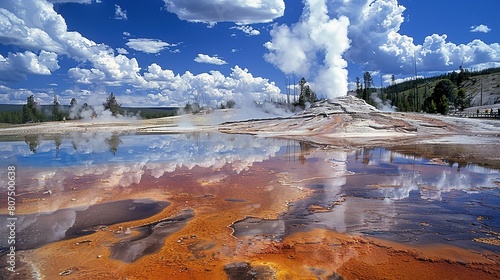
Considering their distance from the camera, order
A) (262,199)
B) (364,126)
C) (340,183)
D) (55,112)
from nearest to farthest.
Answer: (262,199)
(340,183)
(364,126)
(55,112)

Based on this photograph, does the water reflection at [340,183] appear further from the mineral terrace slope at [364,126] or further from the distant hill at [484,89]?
the distant hill at [484,89]

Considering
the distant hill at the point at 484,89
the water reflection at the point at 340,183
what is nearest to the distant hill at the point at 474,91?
the distant hill at the point at 484,89

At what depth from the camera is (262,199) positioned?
9.56m

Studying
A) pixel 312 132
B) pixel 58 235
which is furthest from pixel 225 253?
pixel 312 132

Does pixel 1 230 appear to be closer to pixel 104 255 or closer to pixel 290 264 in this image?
pixel 104 255

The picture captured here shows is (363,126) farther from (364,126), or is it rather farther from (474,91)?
(474,91)

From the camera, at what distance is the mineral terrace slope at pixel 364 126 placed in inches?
1212

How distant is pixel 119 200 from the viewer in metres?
9.60

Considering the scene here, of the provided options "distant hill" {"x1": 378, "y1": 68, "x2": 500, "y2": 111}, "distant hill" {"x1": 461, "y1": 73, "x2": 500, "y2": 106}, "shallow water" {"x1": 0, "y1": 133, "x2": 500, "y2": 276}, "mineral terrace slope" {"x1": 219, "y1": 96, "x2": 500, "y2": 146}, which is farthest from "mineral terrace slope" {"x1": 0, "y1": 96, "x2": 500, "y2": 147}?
"distant hill" {"x1": 461, "y1": 73, "x2": 500, "y2": 106}

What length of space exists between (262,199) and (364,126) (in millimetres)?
27448

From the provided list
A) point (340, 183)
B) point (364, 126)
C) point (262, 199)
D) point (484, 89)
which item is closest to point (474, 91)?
point (484, 89)

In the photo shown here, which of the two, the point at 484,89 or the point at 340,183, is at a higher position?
the point at 484,89

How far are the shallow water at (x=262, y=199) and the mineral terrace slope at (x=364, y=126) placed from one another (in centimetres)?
1505

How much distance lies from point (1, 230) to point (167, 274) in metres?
4.58
